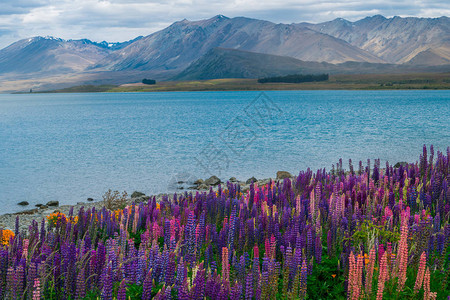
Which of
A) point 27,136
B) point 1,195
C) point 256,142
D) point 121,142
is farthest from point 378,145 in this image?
point 27,136

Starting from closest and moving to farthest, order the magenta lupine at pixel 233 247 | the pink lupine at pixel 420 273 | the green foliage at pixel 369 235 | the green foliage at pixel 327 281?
1. the pink lupine at pixel 420 273
2. the magenta lupine at pixel 233 247
3. the green foliage at pixel 327 281
4. the green foliage at pixel 369 235

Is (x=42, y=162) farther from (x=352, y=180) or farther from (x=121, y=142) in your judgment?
(x=352, y=180)

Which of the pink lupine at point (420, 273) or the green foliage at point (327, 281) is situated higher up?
the pink lupine at point (420, 273)

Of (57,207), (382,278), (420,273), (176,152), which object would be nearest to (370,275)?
(382,278)

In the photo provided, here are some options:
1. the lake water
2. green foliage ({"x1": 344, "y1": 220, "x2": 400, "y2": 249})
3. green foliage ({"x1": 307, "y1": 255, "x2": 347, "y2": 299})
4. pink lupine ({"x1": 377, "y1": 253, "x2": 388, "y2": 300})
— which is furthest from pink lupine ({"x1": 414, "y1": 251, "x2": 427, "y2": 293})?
the lake water

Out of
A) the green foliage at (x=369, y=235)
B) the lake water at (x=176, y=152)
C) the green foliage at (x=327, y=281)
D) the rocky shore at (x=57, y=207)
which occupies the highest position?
the green foliage at (x=369, y=235)

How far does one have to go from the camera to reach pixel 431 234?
7.26 metres

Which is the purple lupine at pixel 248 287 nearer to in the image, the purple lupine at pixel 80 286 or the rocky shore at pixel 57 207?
the purple lupine at pixel 80 286

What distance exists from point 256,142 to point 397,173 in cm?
4117

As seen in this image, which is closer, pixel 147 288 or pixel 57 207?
pixel 147 288

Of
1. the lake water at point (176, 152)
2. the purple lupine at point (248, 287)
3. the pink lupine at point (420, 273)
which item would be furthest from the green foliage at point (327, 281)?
the lake water at point (176, 152)

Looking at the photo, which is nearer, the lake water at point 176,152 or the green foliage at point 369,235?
the green foliage at point 369,235

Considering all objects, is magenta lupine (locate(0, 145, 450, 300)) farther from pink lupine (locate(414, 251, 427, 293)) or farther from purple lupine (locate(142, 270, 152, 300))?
pink lupine (locate(414, 251, 427, 293))

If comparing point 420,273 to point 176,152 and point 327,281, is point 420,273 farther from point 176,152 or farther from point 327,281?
point 176,152
